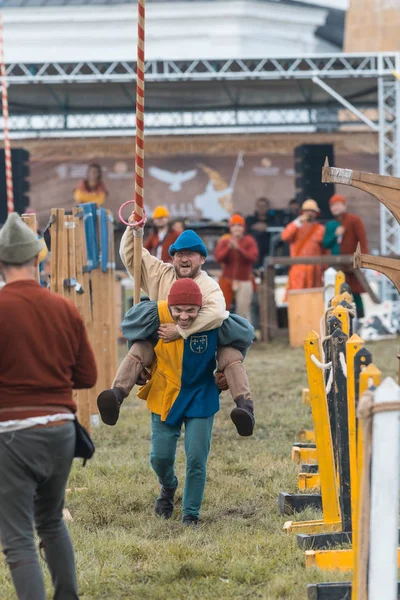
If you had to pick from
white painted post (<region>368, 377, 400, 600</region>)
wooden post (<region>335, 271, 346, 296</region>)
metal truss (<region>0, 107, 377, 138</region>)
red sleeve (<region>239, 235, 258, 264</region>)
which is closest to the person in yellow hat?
red sleeve (<region>239, 235, 258, 264</region>)

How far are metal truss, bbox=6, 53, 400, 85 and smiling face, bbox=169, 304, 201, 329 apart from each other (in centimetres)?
1446

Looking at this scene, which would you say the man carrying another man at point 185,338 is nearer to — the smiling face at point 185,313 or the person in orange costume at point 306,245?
the smiling face at point 185,313

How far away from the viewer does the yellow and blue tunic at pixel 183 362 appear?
21.3 ft

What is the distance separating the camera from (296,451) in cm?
817

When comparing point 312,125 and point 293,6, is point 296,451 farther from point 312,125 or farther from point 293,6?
point 293,6

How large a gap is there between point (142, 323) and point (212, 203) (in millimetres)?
16141

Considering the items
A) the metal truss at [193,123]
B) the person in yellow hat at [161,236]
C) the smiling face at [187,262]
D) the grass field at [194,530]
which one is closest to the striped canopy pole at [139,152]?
the smiling face at [187,262]

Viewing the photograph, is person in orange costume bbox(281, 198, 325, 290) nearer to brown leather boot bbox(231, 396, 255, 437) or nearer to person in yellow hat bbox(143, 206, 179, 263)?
person in yellow hat bbox(143, 206, 179, 263)

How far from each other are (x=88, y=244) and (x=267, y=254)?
11.1 metres

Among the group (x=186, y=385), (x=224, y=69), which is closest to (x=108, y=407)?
(x=186, y=385)

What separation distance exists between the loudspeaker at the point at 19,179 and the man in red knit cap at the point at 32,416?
18115 mm

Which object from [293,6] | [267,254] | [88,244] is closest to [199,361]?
[88,244]

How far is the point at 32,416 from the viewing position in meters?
4.41

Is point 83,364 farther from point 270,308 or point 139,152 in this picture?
point 270,308
